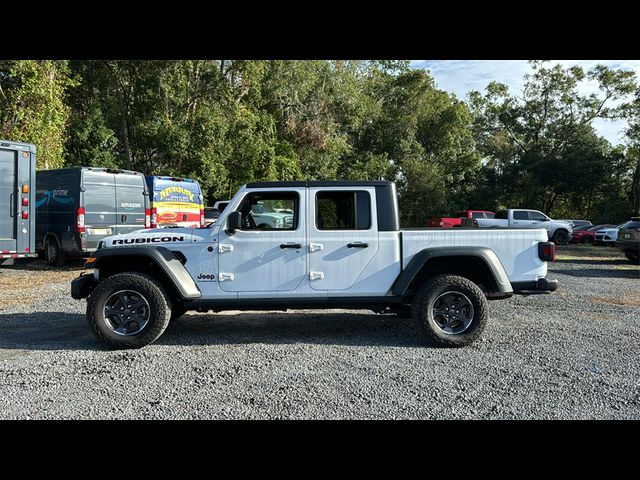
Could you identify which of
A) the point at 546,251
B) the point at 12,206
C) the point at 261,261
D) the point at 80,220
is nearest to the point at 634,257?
the point at 546,251

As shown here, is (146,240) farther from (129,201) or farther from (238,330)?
(129,201)

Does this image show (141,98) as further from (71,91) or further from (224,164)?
(224,164)

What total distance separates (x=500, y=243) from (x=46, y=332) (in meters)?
5.63

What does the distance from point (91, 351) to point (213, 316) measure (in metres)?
2.24

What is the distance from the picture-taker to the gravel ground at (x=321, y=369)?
3994 millimetres

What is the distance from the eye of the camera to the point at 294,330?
6.65 metres

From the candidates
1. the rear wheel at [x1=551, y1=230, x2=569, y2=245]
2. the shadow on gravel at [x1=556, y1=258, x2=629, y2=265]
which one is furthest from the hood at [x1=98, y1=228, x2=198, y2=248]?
the rear wheel at [x1=551, y1=230, x2=569, y2=245]

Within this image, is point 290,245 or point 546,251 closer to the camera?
point 290,245

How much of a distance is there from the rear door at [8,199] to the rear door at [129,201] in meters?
2.36

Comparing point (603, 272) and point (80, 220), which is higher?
point (80, 220)

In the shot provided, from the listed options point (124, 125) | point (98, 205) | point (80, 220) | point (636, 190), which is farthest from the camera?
point (636, 190)

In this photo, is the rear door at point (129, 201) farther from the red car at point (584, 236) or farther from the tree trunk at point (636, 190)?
the tree trunk at point (636, 190)

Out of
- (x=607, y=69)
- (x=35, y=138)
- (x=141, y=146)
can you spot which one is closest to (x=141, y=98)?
(x=141, y=146)
